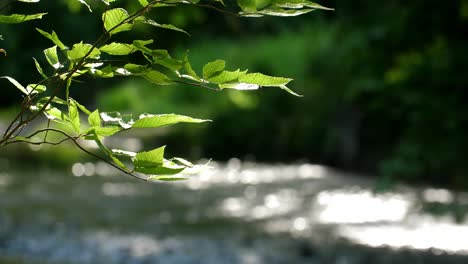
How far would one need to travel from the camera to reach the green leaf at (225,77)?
113 cm

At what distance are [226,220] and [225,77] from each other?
7150 mm

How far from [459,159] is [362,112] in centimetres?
641

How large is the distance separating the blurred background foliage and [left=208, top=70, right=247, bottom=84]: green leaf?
3.34 feet

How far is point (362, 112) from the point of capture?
460 inches

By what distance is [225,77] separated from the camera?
3.73 ft

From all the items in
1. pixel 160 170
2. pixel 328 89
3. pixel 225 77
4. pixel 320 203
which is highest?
pixel 225 77

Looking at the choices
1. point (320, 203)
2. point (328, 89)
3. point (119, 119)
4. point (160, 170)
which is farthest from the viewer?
point (328, 89)

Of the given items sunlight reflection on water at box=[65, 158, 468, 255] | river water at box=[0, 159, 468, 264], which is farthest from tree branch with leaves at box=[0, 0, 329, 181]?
sunlight reflection on water at box=[65, 158, 468, 255]

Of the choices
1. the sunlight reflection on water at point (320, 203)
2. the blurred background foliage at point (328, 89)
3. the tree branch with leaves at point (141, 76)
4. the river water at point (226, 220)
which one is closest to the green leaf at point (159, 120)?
the tree branch with leaves at point (141, 76)

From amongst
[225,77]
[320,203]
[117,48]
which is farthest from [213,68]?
[320,203]

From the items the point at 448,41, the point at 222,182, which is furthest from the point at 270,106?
the point at 448,41

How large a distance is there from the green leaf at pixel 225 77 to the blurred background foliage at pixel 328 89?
1.02 metres

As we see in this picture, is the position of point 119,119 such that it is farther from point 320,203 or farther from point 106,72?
point 320,203

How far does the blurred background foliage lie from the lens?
5.10 m
